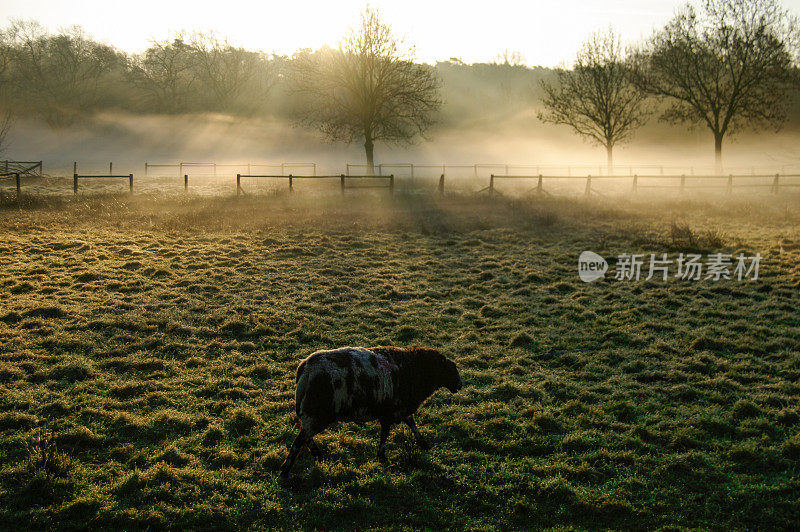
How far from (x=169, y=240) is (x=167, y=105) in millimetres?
59436

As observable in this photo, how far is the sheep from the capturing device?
521cm

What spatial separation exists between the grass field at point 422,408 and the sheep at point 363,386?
0.50 meters

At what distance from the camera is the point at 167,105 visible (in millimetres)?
67750

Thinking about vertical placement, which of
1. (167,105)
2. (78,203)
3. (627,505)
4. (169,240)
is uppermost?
(167,105)

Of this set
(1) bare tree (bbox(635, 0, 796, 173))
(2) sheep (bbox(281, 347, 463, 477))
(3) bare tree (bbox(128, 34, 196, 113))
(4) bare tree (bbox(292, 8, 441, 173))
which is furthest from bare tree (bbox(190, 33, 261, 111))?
(2) sheep (bbox(281, 347, 463, 477))

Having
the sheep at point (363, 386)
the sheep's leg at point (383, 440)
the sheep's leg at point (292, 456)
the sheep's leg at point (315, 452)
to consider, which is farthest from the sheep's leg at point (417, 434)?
the sheep's leg at point (292, 456)

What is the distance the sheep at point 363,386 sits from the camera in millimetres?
5211

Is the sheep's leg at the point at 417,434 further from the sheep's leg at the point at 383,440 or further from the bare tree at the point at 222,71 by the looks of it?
the bare tree at the point at 222,71

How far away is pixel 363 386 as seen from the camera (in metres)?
5.45

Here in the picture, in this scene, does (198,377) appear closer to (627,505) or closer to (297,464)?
(297,464)

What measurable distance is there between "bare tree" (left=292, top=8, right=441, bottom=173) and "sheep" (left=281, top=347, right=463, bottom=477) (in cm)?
3041

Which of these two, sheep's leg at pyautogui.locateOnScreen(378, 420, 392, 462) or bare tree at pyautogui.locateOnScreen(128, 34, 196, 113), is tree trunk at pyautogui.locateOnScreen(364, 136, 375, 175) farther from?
bare tree at pyautogui.locateOnScreen(128, 34, 196, 113)

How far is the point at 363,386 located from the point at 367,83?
111 ft

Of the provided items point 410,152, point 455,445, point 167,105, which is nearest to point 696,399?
point 455,445
